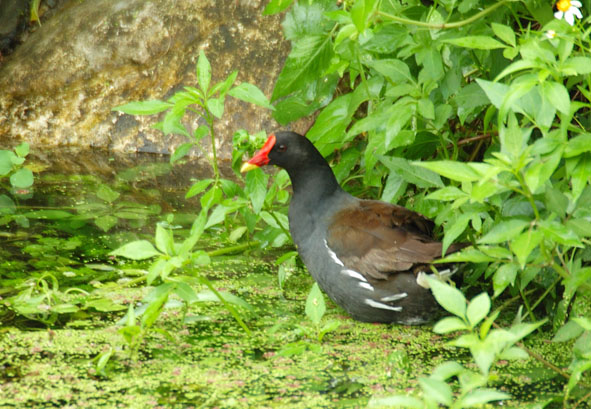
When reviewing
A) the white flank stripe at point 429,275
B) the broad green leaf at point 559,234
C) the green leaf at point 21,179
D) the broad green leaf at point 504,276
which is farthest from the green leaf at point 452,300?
the green leaf at point 21,179

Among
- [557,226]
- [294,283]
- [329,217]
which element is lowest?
[294,283]

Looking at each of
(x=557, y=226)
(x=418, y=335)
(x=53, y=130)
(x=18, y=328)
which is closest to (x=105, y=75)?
(x=53, y=130)

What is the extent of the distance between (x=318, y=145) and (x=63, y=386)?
1605mm

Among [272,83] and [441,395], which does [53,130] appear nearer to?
[272,83]

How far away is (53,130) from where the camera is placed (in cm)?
610

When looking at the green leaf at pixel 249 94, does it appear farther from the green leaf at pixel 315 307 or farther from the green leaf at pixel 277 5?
the green leaf at pixel 315 307

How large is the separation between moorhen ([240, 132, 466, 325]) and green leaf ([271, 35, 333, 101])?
0.24 metres

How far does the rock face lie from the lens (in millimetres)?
6008

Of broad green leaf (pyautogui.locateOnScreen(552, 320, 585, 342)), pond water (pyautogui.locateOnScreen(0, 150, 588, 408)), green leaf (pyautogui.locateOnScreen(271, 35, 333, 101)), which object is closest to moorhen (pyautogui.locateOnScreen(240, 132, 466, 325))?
pond water (pyautogui.locateOnScreen(0, 150, 588, 408))

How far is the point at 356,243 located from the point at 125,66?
3.36 meters

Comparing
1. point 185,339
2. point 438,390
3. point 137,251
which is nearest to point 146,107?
point 137,251

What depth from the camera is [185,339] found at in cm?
317

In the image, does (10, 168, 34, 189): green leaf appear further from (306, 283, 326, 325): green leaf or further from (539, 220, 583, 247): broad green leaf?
(539, 220, 583, 247): broad green leaf

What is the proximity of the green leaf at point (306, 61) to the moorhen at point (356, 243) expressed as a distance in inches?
9.3
